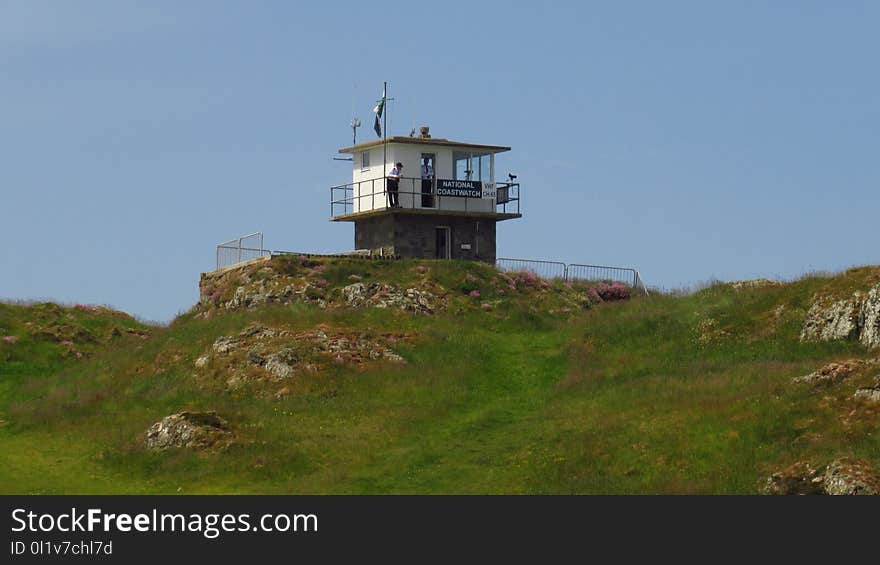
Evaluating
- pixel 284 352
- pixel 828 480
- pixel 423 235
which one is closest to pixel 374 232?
pixel 423 235

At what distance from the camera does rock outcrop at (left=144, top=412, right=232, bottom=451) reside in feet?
180

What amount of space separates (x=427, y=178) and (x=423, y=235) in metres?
3.27

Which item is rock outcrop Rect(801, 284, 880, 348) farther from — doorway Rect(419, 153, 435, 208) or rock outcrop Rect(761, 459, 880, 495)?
doorway Rect(419, 153, 435, 208)

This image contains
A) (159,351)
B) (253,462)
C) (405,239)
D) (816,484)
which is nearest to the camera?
(816,484)

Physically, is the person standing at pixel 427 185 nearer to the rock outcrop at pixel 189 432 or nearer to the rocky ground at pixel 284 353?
the rocky ground at pixel 284 353

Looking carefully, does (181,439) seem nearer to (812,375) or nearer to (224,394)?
(224,394)

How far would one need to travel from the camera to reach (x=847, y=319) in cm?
5931

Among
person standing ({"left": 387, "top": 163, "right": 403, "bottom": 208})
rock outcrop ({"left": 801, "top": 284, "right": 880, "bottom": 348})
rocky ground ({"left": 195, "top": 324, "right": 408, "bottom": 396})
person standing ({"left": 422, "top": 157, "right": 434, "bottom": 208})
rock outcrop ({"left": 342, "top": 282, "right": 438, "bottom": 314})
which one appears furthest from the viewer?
person standing ({"left": 422, "top": 157, "right": 434, "bottom": 208})

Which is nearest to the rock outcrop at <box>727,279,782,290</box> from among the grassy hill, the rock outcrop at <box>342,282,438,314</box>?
the grassy hill

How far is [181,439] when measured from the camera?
55.2 m

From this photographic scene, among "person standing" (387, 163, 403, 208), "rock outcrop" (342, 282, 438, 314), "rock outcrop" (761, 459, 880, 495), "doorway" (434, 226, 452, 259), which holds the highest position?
"person standing" (387, 163, 403, 208)

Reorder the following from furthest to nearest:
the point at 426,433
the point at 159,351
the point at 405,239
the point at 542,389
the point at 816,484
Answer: the point at 405,239
the point at 159,351
the point at 542,389
the point at 426,433
the point at 816,484

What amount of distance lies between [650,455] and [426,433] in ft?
34.1
